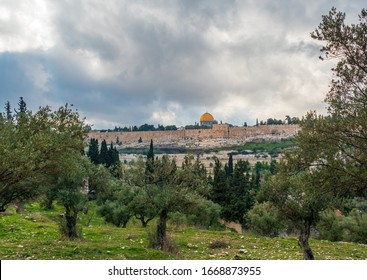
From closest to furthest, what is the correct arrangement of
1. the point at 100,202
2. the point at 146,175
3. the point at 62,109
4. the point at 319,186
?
1. the point at 319,186
2. the point at 62,109
3. the point at 146,175
4. the point at 100,202

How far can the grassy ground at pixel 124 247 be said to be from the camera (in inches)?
716

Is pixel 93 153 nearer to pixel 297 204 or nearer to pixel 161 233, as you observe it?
pixel 161 233

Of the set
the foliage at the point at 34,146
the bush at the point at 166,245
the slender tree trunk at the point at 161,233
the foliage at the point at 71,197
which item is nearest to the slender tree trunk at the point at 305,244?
the bush at the point at 166,245

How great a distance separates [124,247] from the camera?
69.8 feet

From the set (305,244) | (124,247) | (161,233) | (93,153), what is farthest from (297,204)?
(93,153)

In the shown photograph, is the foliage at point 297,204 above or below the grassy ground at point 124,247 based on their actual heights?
above

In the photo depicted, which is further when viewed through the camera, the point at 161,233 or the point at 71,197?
the point at 71,197

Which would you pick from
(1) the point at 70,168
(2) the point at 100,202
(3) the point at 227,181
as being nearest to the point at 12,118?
(1) the point at 70,168

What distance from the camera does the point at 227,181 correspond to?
224 feet

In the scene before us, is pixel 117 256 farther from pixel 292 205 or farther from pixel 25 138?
pixel 292 205

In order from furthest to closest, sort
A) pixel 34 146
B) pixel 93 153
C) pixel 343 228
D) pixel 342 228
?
1. pixel 93 153
2. pixel 342 228
3. pixel 343 228
4. pixel 34 146

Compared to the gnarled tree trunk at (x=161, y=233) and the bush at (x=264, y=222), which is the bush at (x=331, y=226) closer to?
the bush at (x=264, y=222)

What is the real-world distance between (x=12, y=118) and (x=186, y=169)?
1153 centimetres

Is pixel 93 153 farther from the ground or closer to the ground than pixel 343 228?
farther from the ground
